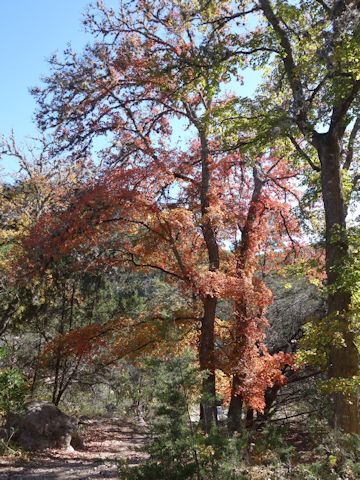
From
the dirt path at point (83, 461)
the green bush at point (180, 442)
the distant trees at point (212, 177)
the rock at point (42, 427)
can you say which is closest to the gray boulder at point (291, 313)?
the distant trees at point (212, 177)

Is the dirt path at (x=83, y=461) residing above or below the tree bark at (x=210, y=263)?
below

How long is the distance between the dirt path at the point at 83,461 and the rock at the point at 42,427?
0.33 m

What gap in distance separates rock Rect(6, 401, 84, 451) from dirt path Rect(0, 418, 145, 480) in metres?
0.33

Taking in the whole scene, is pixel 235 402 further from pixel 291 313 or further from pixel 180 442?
pixel 180 442

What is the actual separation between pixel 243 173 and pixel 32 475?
10.5m

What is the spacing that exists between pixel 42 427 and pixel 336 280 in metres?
8.31

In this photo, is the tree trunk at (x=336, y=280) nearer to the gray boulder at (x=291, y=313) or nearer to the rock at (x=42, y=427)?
the gray boulder at (x=291, y=313)

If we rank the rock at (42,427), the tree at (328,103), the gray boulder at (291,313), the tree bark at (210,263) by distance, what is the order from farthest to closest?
the gray boulder at (291,313) → the tree bark at (210,263) → the rock at (42,427) → the tree at (328,103)

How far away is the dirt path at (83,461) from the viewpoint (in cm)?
832

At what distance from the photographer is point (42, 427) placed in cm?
1103

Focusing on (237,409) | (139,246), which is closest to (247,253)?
(139,246)

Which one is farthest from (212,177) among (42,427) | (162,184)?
(42,427)

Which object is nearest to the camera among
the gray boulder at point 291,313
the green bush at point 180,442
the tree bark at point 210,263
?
the green bush at point 180,442

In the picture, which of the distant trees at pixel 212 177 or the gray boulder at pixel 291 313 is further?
the gray boulder at pixel 291 313
